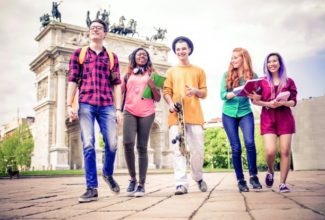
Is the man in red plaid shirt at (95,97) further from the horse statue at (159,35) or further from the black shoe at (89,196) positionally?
the horse statue at (159,35)

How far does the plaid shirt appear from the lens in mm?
4637

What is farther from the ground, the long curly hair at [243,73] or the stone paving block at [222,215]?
the long curly hair at [243,73]

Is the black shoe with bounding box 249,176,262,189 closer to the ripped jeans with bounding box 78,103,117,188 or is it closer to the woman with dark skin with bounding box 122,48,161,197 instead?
the woman with dark skin with bounding box 122,48,161,197

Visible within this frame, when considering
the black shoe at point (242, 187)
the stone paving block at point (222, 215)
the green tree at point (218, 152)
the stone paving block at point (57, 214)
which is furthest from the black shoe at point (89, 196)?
the green tree at point (218, 152)

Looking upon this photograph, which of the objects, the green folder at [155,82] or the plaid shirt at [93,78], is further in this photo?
the green folder at [155,82]

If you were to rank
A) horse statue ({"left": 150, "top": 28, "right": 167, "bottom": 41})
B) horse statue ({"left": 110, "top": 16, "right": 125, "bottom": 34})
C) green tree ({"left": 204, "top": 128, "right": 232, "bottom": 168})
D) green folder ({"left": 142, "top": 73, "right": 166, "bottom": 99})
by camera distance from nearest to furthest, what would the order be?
1. green folder ({"left": 142, "top": 73, "right": 166, "bottom": 99})
2. horse statue ({"left": 110, "top": 16, "right": 125, "bottom": 34})
3. horse statue ({"left": 150, "top": 28, "right": 167, "bottom": 41})
4. green tree ({"left": 204, "top": 128, "right": 232, "bottom": 168})

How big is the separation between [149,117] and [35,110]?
103ft

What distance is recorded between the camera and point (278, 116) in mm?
4871

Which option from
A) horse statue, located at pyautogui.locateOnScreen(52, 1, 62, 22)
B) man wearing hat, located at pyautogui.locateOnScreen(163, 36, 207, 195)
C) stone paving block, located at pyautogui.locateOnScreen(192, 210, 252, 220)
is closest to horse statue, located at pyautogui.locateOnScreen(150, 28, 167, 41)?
horse statue, located at pyautogui.locateOnScreen(52, 1, 62, 22)

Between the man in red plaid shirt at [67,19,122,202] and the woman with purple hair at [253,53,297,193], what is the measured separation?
195cm

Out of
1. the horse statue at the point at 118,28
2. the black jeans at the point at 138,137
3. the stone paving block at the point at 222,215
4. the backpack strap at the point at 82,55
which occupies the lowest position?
the stone paving block at the point at 222,215

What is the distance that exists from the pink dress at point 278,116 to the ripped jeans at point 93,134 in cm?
201

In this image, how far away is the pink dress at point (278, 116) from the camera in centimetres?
481

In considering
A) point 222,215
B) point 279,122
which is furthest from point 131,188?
point 222,215
